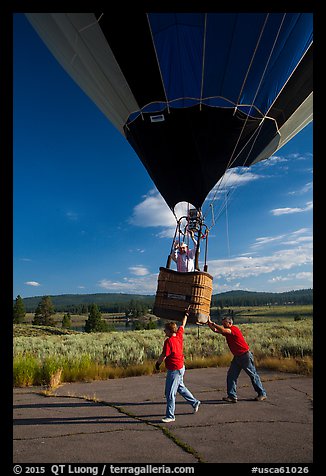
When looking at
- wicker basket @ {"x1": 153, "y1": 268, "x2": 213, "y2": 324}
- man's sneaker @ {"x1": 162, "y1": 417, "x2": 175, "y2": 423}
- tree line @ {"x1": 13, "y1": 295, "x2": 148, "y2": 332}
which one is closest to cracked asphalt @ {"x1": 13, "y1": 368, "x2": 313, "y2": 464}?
man's sneaker @ {"x1": 162, "y1": 417, "x2": 175, "y2": 423}

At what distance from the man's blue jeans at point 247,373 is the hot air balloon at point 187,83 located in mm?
1495

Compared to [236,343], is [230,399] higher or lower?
lower

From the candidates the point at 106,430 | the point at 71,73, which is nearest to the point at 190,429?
the point at 106,430

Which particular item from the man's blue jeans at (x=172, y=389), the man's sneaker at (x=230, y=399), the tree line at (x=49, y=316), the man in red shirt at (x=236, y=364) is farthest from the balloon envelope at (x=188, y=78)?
the tree line at (x=49, y=316)

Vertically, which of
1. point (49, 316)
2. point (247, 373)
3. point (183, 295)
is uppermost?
point (183, 295)

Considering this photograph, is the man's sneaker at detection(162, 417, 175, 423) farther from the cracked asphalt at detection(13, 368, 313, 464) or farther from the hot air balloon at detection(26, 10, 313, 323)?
the hot air balloon at detection(26, 10, 313, 323)

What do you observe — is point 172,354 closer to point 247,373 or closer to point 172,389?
point 172,389

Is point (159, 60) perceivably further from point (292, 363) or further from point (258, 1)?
point (292, 363)

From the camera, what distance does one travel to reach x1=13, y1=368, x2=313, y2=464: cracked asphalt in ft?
13.3

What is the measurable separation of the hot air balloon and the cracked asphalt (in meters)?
1.57

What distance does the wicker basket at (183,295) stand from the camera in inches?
220

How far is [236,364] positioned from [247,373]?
0.23m

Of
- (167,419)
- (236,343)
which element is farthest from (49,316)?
(167,419)

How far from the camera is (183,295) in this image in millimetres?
5645
